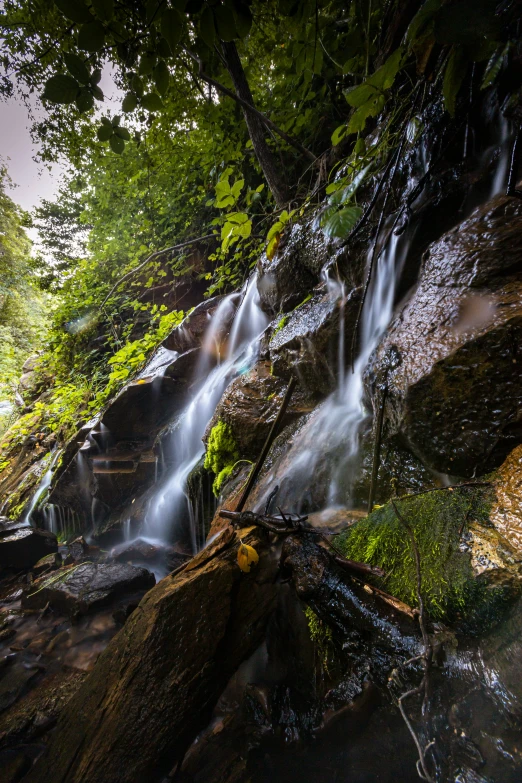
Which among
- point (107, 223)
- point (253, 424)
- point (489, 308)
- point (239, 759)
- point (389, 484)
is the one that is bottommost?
point (239, 759)

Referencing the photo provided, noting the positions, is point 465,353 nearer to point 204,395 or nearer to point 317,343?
point 317,343

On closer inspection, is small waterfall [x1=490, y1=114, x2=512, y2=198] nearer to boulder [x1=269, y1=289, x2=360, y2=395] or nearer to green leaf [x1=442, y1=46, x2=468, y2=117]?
green leaf [x1=442, y1=46, x2=468, y2=117]

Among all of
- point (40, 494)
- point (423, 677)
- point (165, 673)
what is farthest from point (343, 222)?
point (40, 494)

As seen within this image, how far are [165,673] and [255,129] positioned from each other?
19.4ft

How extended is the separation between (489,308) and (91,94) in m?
2.10

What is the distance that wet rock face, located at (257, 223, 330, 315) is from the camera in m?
3.66

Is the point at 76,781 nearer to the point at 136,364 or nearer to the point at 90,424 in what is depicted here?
the point at 90,424

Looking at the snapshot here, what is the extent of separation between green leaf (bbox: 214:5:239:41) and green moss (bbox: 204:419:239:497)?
3.02 meters

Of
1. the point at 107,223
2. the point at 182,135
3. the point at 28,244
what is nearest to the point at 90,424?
the point at 107,223

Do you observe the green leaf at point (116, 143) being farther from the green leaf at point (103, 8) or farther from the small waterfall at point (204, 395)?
the small waterfall at point (204, 395)

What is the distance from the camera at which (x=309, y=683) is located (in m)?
1.43

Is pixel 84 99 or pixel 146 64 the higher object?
pixel 146 64

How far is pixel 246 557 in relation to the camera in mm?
1452

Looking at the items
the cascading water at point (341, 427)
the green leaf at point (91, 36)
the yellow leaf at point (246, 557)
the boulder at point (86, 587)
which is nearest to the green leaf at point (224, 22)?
the green leaf at point (91, 36)
